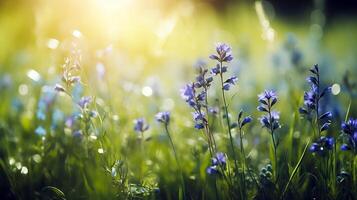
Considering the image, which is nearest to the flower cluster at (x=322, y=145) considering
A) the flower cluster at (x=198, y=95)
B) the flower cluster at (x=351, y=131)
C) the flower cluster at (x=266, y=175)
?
the flower cluster at (x=351, y=131)

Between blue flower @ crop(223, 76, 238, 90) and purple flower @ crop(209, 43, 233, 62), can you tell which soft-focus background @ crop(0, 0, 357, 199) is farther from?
purple flower @ crop(209, 43, 233, 62)

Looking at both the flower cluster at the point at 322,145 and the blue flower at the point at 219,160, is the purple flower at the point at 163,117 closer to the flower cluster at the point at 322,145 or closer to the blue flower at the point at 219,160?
the blue flower at the point at 219,160

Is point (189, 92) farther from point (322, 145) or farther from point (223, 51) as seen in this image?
point (322, 145)

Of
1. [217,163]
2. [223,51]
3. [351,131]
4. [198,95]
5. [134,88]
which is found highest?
[134,88]

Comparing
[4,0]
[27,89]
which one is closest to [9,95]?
[27,89]

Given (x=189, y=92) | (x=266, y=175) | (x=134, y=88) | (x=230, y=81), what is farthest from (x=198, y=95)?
(x=134, y=88)

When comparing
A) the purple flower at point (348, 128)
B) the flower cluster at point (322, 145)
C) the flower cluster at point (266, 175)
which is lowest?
the flower cluster at point (266, 175)

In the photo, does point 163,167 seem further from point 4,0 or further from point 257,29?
point 4,0

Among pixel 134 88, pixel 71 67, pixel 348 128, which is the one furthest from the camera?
pixel 134 88

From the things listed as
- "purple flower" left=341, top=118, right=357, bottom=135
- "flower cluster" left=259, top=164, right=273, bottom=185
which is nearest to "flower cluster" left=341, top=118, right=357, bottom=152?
"purple flower" left=341, top=118, right=357, bottom=135
